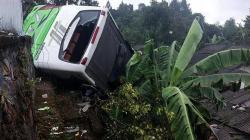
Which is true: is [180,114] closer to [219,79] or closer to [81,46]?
[219,79]

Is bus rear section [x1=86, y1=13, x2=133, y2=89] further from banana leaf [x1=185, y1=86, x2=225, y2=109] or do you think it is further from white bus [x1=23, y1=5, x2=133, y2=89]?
banana leaf [x1=185, y1=86, x2=225, y2=109]

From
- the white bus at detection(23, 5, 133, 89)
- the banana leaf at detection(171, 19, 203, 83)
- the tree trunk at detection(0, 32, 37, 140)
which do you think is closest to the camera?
the tree trunk at detection(0, 32, 37, 140)

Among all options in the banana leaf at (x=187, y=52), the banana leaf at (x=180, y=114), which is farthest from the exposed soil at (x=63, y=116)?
the banana leaf at (x=187, y=52)

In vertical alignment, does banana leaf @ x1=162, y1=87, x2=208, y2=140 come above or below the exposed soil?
above

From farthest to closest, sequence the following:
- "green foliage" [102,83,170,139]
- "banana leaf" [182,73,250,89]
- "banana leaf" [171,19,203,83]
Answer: "banana leaf" [171,19,203,83]
"banana leaf" [182,73,250,89]
"green foliage" [102,83,170,139]

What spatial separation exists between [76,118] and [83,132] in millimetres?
413

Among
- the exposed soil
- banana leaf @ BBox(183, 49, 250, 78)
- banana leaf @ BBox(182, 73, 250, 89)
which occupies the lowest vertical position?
the exposed soil

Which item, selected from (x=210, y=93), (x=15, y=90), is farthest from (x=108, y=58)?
(x=15, y=90)

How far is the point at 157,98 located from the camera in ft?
23.3

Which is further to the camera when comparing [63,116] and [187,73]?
[187,73]

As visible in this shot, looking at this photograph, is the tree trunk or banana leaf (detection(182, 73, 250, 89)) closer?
the tree trunk

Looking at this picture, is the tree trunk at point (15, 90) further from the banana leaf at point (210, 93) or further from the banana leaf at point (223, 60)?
the banana leaf at point (223, 60)

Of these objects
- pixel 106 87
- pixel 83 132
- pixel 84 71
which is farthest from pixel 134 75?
pixel 83 132

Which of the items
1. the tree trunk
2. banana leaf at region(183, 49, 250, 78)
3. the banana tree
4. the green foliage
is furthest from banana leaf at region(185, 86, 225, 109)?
the tree trunk
